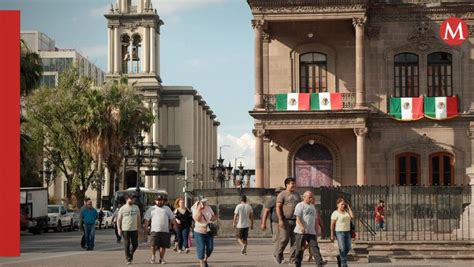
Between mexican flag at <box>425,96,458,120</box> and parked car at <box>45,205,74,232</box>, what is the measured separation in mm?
20717

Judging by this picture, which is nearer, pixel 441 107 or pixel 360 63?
pixel 360 63

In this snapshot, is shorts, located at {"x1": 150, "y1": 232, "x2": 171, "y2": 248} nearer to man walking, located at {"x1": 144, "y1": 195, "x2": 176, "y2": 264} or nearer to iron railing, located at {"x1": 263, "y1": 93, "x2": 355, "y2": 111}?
man walking, located at {"x1": 144, "y1": 195, "x2": 176, "y2": 264}

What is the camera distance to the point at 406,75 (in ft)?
156

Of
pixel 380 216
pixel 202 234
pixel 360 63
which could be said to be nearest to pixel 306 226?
pixel 202 234

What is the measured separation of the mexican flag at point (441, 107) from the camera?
1827 inches

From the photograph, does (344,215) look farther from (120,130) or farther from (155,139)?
(155,139)

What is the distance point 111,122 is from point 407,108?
24.5 metres

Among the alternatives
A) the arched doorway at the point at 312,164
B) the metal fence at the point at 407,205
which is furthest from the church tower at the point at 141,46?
the metal fence at the point at 407,205

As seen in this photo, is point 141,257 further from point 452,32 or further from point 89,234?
point 452,32

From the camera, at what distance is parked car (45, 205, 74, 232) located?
55250mm

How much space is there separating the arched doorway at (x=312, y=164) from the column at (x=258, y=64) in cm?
336

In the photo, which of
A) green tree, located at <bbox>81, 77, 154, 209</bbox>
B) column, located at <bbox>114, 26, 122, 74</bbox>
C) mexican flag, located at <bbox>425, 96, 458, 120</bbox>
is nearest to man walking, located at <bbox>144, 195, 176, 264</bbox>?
mexican flag, located at <bbox>425, 96, 458, 120</bbox>

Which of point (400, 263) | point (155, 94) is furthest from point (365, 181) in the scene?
point (155, 94)

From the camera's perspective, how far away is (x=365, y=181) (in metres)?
45.6
